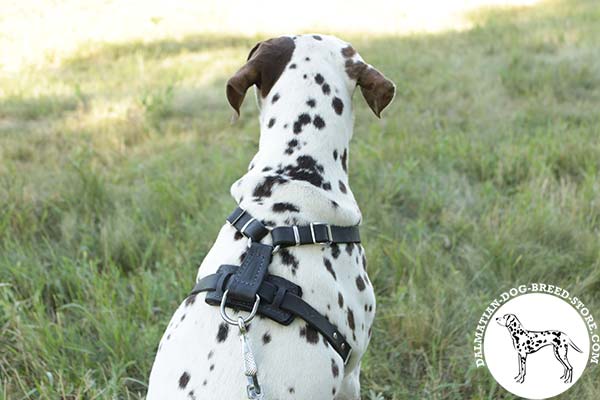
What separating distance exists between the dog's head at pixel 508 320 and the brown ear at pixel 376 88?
4.28ft

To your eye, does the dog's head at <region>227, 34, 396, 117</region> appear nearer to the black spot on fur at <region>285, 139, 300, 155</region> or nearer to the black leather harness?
the black spot on fur at <region>285, 139, 300, 155</region>

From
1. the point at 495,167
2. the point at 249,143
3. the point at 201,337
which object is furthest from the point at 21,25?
the point at 201,337

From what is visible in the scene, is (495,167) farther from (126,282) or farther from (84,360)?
(84,360)

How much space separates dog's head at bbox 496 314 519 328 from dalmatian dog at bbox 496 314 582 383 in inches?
1.6

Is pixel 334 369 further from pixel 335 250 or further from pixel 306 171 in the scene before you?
pixel 306 171

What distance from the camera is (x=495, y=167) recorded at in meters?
4.52

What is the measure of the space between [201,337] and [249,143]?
348 cm

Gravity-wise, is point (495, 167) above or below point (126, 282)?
above

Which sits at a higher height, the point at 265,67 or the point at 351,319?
the point at 265,67

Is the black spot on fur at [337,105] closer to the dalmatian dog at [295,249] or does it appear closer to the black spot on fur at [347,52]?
the dalmatian dog at [295,249]

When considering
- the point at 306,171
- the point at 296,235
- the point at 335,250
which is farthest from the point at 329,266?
the point at 306,171

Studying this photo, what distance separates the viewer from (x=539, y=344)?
274cm

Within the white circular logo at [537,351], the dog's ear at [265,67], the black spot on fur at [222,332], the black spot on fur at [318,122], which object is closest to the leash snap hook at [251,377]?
the black spot on fur at [222,332]

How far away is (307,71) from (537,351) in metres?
1.67
